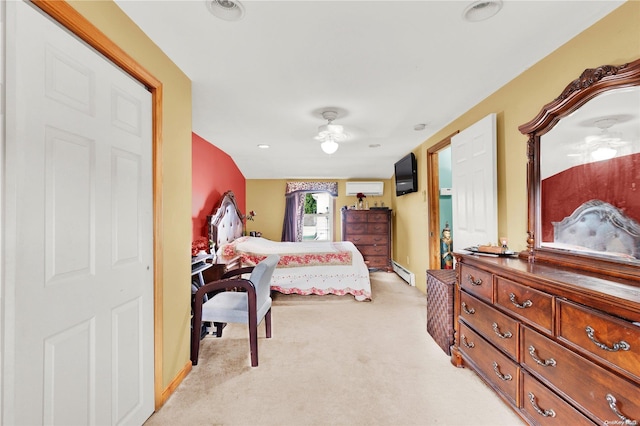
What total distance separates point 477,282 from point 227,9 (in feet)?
7.57

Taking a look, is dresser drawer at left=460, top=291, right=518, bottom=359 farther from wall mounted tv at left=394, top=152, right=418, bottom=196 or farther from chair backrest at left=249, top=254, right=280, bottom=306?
wall mounted tv at left=394, top=152, right=418, bottom=196

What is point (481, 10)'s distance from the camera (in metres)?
1.46

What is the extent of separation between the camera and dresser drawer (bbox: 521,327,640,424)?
1.04 meters

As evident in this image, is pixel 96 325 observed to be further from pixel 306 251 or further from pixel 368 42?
pixel 306 251

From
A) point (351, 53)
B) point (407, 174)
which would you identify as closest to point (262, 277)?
point (351, 53)

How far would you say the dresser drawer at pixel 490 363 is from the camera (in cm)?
160

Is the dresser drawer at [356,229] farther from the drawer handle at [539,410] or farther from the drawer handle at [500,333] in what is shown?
the drawer handle at [539,410]

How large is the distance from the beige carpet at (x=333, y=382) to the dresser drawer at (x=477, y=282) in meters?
0.69

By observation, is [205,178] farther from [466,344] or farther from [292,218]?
[466,344]

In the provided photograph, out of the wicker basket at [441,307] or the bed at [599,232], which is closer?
the bed at [599,232]

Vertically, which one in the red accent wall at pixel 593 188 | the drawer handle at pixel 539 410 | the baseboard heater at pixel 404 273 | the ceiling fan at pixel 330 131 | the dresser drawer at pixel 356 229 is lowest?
the baseboard heater at pixel 404 273

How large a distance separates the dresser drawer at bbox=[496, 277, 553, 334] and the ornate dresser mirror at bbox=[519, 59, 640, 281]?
0.35 m

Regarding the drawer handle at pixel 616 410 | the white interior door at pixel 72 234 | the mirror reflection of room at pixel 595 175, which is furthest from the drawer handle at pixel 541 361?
the white interior door at pixel 72 234

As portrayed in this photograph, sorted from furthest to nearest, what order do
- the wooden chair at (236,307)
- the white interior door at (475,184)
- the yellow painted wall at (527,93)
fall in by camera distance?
the white interior door at (475,184), the wooden chair at (236,307), the yellow painted wall at (527,93)
